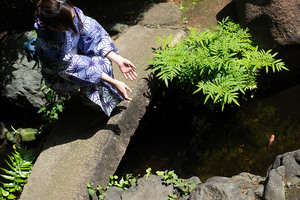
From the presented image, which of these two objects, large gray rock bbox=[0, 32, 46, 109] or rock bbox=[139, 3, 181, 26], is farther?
rock bbox=[139, 3, 181, 26]

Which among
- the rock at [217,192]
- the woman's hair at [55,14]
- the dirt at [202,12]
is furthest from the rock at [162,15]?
the rock at [217,192]

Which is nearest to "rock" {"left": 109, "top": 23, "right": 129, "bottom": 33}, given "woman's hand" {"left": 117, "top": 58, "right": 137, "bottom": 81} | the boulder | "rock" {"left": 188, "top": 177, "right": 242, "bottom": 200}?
the boulder

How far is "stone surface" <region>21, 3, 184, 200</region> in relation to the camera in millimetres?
3631

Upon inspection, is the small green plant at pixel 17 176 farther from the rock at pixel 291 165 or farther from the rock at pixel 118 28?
the rock at pixel 291 165

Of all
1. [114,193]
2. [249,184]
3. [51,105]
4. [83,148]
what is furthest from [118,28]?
[249,184]

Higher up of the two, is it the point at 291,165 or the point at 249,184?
the point at 291,165

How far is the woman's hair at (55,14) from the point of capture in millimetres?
2715

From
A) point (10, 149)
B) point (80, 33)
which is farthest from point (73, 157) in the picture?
point (10, 149)

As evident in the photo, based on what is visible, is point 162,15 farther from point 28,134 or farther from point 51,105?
point 28,134

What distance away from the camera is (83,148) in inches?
152

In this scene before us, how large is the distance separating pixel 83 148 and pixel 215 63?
6.51 ft

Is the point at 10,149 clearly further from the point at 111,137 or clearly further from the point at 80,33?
the point at 80,33

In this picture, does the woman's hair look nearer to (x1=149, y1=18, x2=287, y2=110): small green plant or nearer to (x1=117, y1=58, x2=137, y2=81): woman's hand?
(x1=117, y1=58, x2=137, y2=81): woman's hand

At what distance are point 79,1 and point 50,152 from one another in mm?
3830
